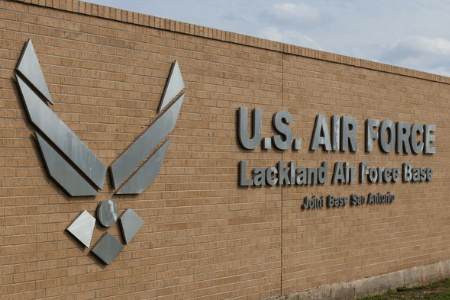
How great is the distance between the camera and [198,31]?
8617 millimetres

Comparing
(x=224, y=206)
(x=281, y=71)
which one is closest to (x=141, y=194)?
(x=224, y=206)

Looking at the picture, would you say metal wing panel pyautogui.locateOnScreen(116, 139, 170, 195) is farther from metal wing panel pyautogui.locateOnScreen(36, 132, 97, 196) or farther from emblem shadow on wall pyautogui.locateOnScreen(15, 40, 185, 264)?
metal wing panel pyautogui.locateOnScreen(36, 132, 97, 196)

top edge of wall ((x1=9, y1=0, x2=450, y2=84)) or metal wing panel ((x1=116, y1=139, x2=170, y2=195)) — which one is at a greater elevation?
top edge of wall ((x1=9, y1=0, x2=450, y2=84))

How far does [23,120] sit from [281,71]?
4502mm

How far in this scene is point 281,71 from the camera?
9.84m

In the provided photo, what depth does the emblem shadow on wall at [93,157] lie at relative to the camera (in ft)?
22.9

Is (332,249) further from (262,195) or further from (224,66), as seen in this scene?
(224,66)

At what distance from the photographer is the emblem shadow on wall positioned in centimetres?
697

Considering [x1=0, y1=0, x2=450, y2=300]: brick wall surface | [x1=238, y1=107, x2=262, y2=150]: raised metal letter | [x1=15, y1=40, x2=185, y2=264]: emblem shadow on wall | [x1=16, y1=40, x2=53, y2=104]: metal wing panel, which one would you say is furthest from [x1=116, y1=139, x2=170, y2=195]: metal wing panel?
[x1=16, y1=40, x2=53, y2=104]: metal wing panel

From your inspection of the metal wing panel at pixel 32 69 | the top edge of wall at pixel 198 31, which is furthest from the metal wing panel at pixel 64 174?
the top edge of wall at pixel 198 31

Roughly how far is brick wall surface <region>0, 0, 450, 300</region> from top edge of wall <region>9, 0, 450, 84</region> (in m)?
0.02

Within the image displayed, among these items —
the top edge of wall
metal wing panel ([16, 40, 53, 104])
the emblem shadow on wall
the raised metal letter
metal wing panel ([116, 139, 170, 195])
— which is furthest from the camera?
the raised metal letter

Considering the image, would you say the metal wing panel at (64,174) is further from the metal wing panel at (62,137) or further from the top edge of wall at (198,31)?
the top edge of wall at (198,31)

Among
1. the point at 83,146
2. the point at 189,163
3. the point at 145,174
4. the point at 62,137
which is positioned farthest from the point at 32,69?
the point at 189,163
